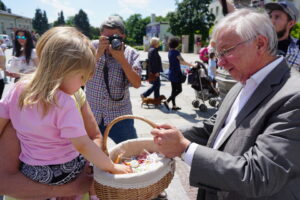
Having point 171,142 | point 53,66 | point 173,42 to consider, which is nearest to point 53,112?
point 53,66

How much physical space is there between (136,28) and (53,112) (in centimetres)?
7343

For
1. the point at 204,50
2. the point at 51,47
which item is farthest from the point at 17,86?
the point at 204,50

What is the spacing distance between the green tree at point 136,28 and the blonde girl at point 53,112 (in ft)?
212

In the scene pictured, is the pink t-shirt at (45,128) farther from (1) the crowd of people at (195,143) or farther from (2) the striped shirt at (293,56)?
(2) the striped shirt at (293,56)

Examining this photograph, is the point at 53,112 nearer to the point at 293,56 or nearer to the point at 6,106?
the point at 6,106

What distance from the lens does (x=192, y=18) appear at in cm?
4144

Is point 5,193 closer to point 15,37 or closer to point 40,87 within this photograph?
point 40,87

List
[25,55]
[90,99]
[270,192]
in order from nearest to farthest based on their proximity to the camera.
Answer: [270,192]
[90,99]
[25,55]

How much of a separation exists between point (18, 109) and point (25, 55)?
3.42 meters

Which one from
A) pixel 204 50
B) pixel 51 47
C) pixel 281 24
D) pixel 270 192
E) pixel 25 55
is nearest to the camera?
pixel 270 192

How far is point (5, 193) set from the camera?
47.7 inches

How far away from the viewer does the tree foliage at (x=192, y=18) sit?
4125 cm

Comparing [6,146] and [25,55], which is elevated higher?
[25,55]

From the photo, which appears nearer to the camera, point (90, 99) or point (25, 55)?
point (90, 99)
